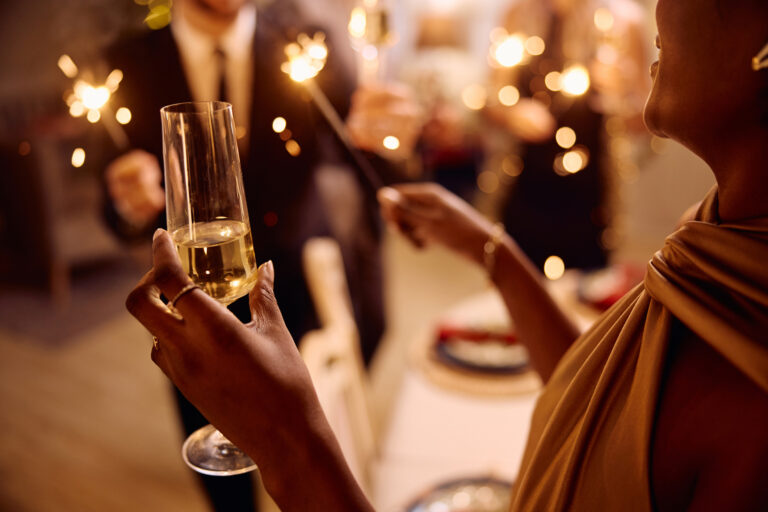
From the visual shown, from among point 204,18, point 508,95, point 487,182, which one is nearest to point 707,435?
point 204,18

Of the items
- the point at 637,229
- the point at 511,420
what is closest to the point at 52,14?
the point at 511,420

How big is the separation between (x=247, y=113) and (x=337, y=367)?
2.24ft

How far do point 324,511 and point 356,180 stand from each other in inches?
92.7

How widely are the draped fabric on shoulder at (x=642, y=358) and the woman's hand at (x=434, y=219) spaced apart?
17.8 inches

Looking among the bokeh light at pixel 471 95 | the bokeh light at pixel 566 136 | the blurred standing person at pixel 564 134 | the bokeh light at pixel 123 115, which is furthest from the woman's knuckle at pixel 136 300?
the bokeh light at pixel 471 95

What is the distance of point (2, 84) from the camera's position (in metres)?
2.80

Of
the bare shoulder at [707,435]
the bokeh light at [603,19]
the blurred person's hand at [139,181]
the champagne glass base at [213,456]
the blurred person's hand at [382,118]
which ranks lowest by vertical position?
the champagne glass base at [213,456]

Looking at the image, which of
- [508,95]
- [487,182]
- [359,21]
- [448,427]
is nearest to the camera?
[359,21]

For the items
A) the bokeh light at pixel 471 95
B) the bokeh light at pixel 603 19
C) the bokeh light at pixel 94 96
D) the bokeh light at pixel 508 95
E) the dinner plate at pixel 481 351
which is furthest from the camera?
the bokeh light at pixel 471 95

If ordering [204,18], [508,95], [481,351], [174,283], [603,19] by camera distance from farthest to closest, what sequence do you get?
[508,95] < [603,19] < [481,351] < [204,18] < [174,283]

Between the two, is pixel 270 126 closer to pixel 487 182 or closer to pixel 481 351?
pixel 481 351

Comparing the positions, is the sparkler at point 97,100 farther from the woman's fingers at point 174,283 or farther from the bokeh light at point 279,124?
the woman's fingers at point 174,283

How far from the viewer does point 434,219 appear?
1279mm

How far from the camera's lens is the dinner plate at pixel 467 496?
4.17ft
